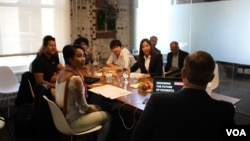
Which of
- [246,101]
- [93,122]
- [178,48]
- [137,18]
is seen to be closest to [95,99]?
[93,122]

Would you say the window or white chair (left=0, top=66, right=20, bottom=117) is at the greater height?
the window

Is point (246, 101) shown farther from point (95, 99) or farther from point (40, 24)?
point (40, 24)

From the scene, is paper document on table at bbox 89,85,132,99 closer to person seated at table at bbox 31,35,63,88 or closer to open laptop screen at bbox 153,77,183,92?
open laptop screen at bbox 153,77,183,92

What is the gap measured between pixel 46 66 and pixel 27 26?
1.50 metres

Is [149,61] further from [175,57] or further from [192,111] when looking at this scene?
[192,111]

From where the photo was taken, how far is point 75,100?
86.2 inches

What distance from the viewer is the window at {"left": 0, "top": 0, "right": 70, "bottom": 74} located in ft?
13.4

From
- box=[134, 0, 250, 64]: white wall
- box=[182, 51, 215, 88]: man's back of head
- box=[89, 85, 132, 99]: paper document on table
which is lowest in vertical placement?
box=[89, 85, 132, 99]: paper document on table

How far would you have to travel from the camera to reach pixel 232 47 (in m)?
3.99

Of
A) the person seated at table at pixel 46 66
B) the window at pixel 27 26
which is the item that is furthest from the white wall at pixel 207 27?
the person seated at table at pixel 46 66

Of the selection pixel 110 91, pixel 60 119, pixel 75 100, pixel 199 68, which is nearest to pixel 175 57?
pixel 110 91

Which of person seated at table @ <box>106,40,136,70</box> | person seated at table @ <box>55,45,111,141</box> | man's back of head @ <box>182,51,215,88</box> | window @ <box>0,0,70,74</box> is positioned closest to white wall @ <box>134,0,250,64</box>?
person seated at table @ <box>106,40,136,70</box>

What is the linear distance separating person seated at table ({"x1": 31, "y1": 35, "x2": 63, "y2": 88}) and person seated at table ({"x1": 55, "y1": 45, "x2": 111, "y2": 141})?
81cm

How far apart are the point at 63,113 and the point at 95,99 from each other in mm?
1114
